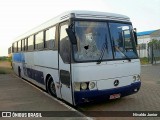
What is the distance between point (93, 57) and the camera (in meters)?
8.13

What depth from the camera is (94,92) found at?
26.1 feet

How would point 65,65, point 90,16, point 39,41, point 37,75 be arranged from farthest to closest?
point 37,75, point 39,41, point 65,65, point 90,16

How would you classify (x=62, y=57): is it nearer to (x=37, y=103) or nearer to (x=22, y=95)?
(x=37, y=103)

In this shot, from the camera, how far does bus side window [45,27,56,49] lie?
10.0 metres

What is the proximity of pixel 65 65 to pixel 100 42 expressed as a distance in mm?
1339

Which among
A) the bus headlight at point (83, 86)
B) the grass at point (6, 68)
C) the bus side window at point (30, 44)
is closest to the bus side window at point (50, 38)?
the bus headlight at point (83, 86)

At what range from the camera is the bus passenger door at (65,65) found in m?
8.27

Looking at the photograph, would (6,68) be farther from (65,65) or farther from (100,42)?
(100,42)

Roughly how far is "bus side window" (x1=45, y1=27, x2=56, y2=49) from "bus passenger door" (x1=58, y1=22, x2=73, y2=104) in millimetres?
847

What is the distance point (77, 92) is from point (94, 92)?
516 mm

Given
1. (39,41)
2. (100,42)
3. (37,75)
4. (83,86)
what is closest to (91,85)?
(83,86)

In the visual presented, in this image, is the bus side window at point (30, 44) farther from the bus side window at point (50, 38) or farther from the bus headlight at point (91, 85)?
the bus headlight at point (91, 85)

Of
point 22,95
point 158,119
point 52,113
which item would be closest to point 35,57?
point 22,95

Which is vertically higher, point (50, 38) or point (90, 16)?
point (90, 16)
